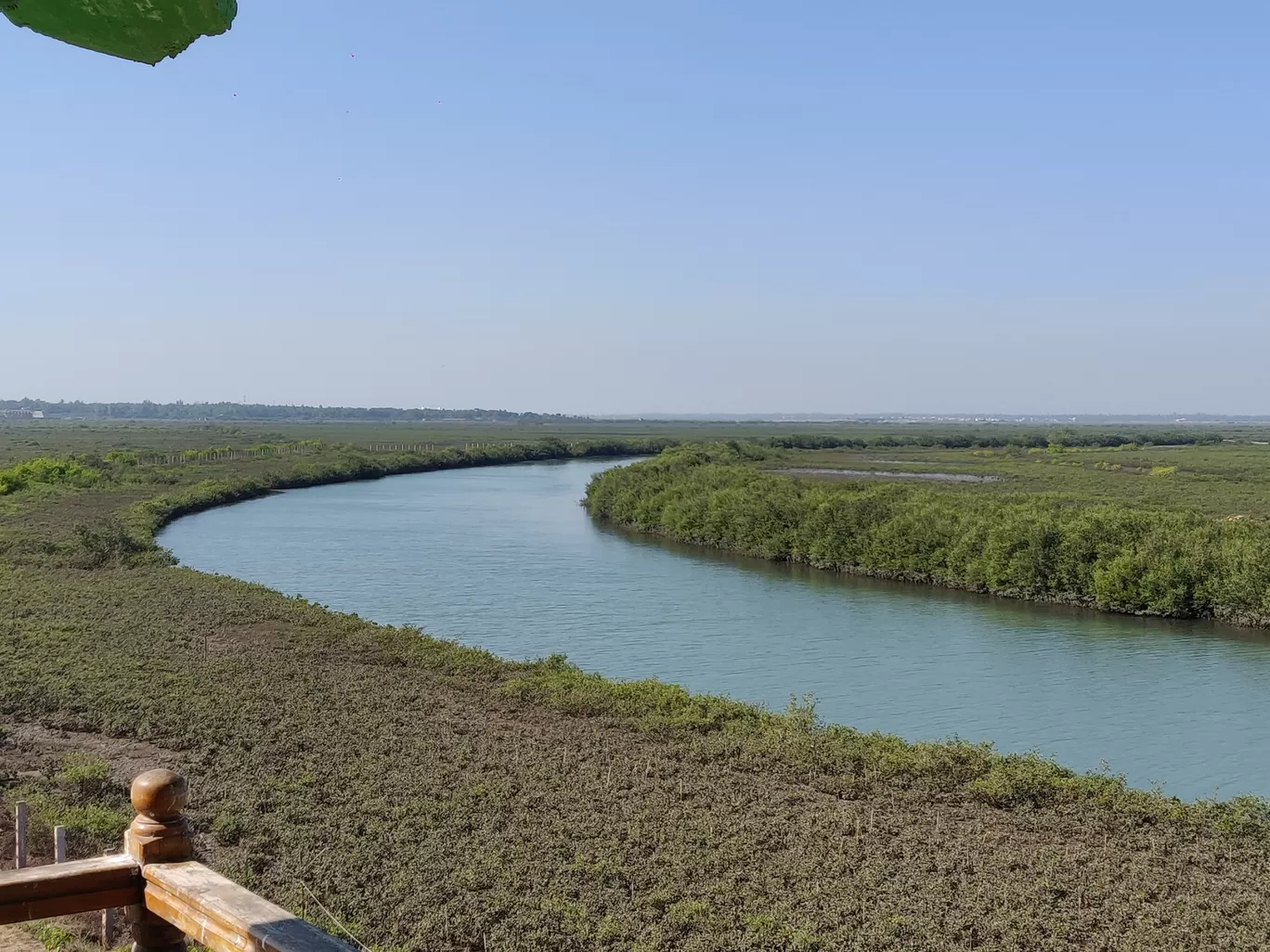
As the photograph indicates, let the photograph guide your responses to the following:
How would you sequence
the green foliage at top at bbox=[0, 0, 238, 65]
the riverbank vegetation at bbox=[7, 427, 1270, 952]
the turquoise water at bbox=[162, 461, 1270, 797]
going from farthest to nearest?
the turquoise water at bbox=[162, 461, 1270, 797], the riverbank vegetation at bbox=[7, 427, 1270, 952], the green foliage at top at bbox=[0, 0, 238, 65]

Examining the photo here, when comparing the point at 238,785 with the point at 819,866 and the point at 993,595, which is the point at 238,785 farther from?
the point at 993,595

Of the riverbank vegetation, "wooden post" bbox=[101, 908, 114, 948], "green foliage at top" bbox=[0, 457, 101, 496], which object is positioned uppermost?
"green foliage at top" bbox=[0, 457, 101, 496]

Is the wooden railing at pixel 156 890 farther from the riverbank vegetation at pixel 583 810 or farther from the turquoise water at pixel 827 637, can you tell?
the turquoise water at pixel 827 637

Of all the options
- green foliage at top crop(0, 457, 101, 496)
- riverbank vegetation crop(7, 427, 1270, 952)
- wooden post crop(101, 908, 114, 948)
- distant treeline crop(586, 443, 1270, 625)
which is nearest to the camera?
wooden post crop(101, 908, 114, 948)

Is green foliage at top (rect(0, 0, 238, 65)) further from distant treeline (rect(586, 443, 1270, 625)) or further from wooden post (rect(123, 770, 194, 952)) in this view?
distant treeline (rect(586, 443, 1270, 625))

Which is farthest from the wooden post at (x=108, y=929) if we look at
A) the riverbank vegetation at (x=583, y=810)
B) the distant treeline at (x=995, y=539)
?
the distant treeline at (x=995, y=539)

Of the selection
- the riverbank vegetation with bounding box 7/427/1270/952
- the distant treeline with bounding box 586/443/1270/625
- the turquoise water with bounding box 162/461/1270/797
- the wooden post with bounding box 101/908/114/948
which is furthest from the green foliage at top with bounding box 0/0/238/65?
the distant treeline with bounding box 586/443/1270/625

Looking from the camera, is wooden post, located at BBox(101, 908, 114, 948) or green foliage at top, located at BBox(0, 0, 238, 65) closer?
green foliage at top, located at BBox(0, 0, 238, 65)
